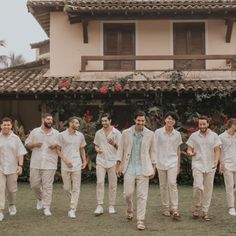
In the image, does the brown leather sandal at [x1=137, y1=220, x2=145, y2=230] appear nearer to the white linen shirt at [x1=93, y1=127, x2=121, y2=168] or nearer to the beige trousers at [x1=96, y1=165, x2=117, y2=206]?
the beige trousers at [x1=96, y1=165, x2=117, y2=206]

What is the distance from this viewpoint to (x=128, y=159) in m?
7.99

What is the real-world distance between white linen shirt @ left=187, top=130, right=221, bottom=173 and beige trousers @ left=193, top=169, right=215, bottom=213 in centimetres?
10

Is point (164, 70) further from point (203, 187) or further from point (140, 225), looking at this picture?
point (140, 225)

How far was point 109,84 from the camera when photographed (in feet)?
52.0

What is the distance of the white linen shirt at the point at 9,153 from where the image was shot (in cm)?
847

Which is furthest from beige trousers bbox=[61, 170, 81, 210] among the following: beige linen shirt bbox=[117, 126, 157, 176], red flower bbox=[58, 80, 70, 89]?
red flower bbox=[58, 80, 70, 89]

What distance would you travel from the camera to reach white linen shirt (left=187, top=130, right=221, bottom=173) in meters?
8.48

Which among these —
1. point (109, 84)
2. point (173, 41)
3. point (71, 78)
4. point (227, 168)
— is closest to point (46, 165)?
point (227, 168)

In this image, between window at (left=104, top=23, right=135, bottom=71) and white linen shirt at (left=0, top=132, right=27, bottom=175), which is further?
window at (left=104, top=23, right=135, bottom=71)

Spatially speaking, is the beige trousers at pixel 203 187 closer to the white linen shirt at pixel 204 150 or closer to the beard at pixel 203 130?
the white linen shirt at pixel 204 150

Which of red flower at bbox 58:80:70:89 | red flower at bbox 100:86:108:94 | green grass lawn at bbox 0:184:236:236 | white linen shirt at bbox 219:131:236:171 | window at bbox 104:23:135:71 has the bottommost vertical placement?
green grass lawn at bbox 0:184:236:236

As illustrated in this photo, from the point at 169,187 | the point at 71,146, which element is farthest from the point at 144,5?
the point at 169,187

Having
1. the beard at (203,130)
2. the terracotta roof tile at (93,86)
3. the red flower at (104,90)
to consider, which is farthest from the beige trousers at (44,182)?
the terracotta roof tile at (93,86)

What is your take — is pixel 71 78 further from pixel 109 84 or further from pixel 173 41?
pixel 173 41
